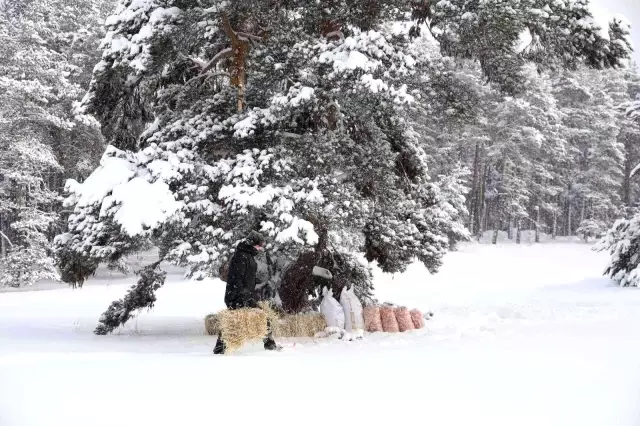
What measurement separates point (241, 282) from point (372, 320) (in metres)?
3.65

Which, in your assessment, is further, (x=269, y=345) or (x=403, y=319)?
(x=403, y=319)

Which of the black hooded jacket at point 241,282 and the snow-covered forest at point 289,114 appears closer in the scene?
the black hooded jacket at point 241,282

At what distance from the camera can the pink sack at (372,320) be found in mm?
11484

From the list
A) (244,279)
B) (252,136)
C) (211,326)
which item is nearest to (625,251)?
(211,326)

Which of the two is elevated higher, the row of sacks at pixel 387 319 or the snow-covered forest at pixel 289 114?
the snow-covered forest at pixel 289 114

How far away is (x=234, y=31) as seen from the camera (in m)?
12.1

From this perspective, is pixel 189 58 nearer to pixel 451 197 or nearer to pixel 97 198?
pixel 97 198

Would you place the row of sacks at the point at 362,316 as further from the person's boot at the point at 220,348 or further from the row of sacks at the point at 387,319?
the person's boot at the point at 220,348

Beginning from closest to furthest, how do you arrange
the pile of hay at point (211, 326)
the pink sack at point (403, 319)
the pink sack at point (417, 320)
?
the pink sack at point (403, 319) → the pink sack at point (417, 320) → the pile of hay at point (211, 326)

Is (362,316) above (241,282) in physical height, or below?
below

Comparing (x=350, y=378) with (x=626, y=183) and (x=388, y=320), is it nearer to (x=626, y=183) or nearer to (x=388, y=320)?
(x=388, y=320)

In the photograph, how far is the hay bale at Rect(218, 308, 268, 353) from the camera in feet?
26.7

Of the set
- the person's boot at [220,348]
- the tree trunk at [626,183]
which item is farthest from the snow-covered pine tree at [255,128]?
the tree trunk at [626,183]

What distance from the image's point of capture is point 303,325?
1117 centimetres
